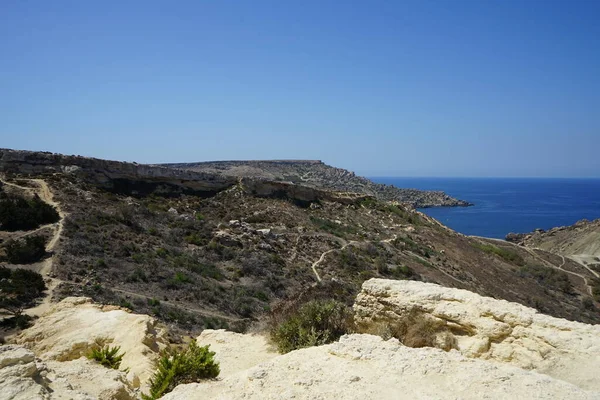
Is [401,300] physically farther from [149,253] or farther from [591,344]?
[149,253]

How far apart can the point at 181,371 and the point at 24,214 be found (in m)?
18.1

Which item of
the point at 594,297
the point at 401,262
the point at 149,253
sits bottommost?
the point at 594,297

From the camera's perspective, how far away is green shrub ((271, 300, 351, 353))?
8656 millimetres

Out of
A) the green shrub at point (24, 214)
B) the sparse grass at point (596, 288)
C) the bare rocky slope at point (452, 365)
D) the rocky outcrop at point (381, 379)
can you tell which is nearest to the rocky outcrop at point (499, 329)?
the bare rocky slope at point (452, 365)

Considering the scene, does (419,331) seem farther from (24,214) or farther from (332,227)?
(332,227)

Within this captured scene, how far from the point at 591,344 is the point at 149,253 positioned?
698 inches

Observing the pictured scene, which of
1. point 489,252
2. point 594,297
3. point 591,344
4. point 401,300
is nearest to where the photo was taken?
point 591,344

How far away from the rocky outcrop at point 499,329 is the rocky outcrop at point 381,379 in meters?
0.98

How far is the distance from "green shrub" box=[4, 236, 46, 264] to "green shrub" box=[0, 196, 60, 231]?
8.42 feet

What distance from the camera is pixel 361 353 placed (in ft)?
19.5

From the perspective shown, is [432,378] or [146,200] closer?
[432,378]

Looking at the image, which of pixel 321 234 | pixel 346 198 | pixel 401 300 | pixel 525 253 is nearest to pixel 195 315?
pixel 401 300

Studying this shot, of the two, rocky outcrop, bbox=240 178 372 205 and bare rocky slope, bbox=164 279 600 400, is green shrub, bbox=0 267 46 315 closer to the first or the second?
bare rocky slope, bbox=164 279 600 400

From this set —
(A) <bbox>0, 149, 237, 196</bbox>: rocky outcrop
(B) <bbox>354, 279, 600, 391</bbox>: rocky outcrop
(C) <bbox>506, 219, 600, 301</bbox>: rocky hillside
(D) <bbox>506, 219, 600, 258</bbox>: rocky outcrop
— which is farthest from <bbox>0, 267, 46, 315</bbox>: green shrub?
(D) <bbox>506, 219, 600, 258</bbox>: rocky outcrop
